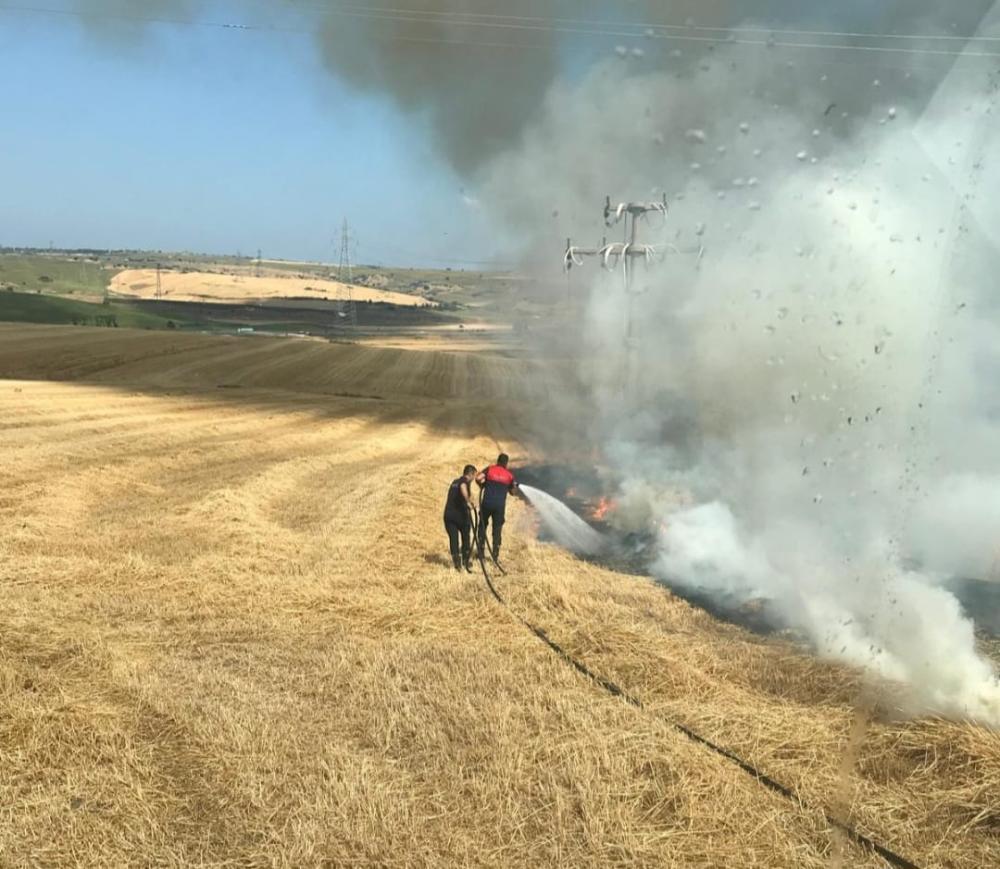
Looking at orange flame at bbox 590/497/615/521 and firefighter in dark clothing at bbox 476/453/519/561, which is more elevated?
firefighter in dark clothing at bbox 476/453/519/561

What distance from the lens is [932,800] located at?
21.5ft

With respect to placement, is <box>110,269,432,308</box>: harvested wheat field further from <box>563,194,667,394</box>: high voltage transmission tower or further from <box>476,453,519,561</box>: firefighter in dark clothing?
<box>476,453,519,561</box>: firefighter in dark clothing

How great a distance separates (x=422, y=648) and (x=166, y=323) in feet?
261

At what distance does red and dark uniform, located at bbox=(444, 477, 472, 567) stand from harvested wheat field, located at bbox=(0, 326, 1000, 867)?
0.62 m

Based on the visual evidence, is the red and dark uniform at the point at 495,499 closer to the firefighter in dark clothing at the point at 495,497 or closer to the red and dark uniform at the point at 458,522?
the firefighter in dark clothing at the point at 495,497

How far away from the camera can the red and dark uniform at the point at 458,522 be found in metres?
13.4

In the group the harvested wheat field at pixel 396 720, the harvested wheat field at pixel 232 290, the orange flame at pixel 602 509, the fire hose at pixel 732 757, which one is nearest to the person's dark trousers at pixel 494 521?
the harvested wheat field at pixel 396 720

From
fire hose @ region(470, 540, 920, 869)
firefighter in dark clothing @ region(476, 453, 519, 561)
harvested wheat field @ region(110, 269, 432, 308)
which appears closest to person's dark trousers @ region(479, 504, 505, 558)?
firefighter in dark clothing @ region(476, 453, 519, 561)

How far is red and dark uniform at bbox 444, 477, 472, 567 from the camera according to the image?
44.0 feet

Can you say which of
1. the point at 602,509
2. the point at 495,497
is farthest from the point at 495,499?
the point at 602,509

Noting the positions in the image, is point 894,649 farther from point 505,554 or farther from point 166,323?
point 166,323

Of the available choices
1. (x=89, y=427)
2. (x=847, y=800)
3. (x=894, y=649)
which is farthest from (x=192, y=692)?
(x=89, y=427)

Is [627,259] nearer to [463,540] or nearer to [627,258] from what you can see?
[627,258]

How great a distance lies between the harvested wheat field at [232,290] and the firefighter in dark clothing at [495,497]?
326 ft
